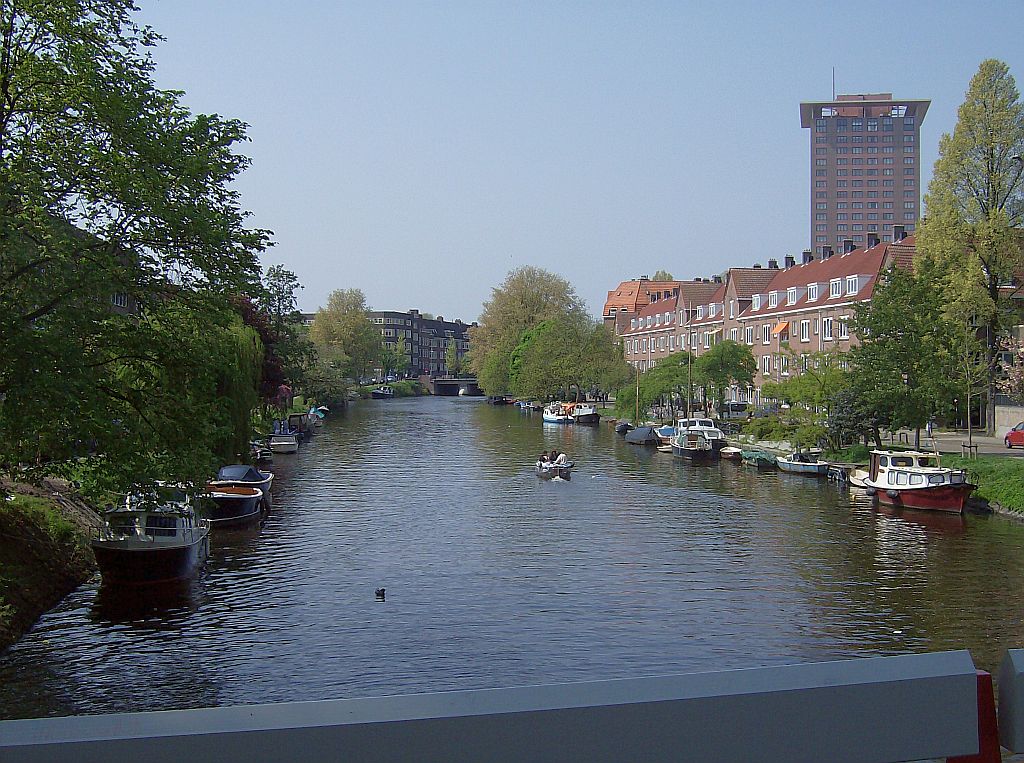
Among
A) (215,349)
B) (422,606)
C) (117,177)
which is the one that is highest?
(117,177)

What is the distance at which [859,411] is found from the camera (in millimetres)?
45094

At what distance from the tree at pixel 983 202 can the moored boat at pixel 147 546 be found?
38568 mm

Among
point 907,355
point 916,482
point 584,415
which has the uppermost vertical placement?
point 907,355

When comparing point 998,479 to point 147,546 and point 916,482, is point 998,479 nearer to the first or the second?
point 916,482

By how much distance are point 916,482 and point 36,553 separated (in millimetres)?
28197

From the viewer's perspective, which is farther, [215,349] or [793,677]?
[215,349]

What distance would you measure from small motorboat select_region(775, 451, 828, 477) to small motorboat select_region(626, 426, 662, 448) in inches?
659

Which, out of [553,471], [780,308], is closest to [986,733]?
[553,471]

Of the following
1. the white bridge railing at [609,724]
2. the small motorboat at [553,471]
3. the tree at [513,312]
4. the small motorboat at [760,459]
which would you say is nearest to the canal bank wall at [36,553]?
the white bridge railing at [609,724]

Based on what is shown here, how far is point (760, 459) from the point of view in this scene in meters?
50.4

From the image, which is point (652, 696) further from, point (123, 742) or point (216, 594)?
point (216, 594)

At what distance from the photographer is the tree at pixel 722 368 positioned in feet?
235

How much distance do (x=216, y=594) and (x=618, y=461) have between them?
33.9 m

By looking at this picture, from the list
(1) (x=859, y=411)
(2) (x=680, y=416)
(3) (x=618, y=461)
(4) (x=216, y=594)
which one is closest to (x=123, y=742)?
(4) (x=216, y=594)
